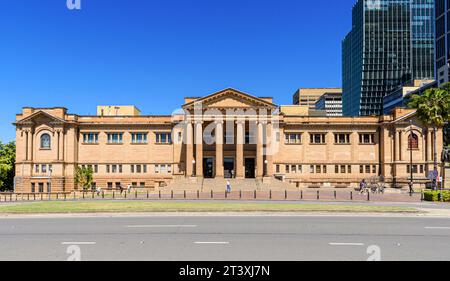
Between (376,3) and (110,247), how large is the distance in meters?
174

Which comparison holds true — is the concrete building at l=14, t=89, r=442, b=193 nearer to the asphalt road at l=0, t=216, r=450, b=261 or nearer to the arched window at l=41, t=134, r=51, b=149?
the arched window at l=41, t=134, r=51, b=149

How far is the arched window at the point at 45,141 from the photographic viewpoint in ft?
222

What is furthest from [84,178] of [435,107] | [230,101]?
[435,107]

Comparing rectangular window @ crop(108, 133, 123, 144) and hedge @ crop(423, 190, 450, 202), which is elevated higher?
rectangular window @ crop(108, 133, 123, 144)

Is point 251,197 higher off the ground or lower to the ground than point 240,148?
lower

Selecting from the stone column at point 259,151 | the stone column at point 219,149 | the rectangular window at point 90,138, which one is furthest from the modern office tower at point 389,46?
the rectangular window at point 90,138

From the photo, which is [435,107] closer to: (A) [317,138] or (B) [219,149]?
(A) [317,138]

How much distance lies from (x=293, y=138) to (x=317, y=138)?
4341 millimetres

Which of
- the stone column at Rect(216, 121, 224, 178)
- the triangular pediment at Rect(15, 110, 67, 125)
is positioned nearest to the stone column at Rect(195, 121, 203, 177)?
the stone column at Rect(216, 121, 224, 178)

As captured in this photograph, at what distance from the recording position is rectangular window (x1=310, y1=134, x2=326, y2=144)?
70.8 m

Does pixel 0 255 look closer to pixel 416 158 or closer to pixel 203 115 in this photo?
pixel 203 115

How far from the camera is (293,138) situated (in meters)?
70.8

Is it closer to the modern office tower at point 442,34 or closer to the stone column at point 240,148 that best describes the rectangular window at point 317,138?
the stone column at point 240,148

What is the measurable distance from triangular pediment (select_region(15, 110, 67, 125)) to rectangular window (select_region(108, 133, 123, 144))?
8040mm
